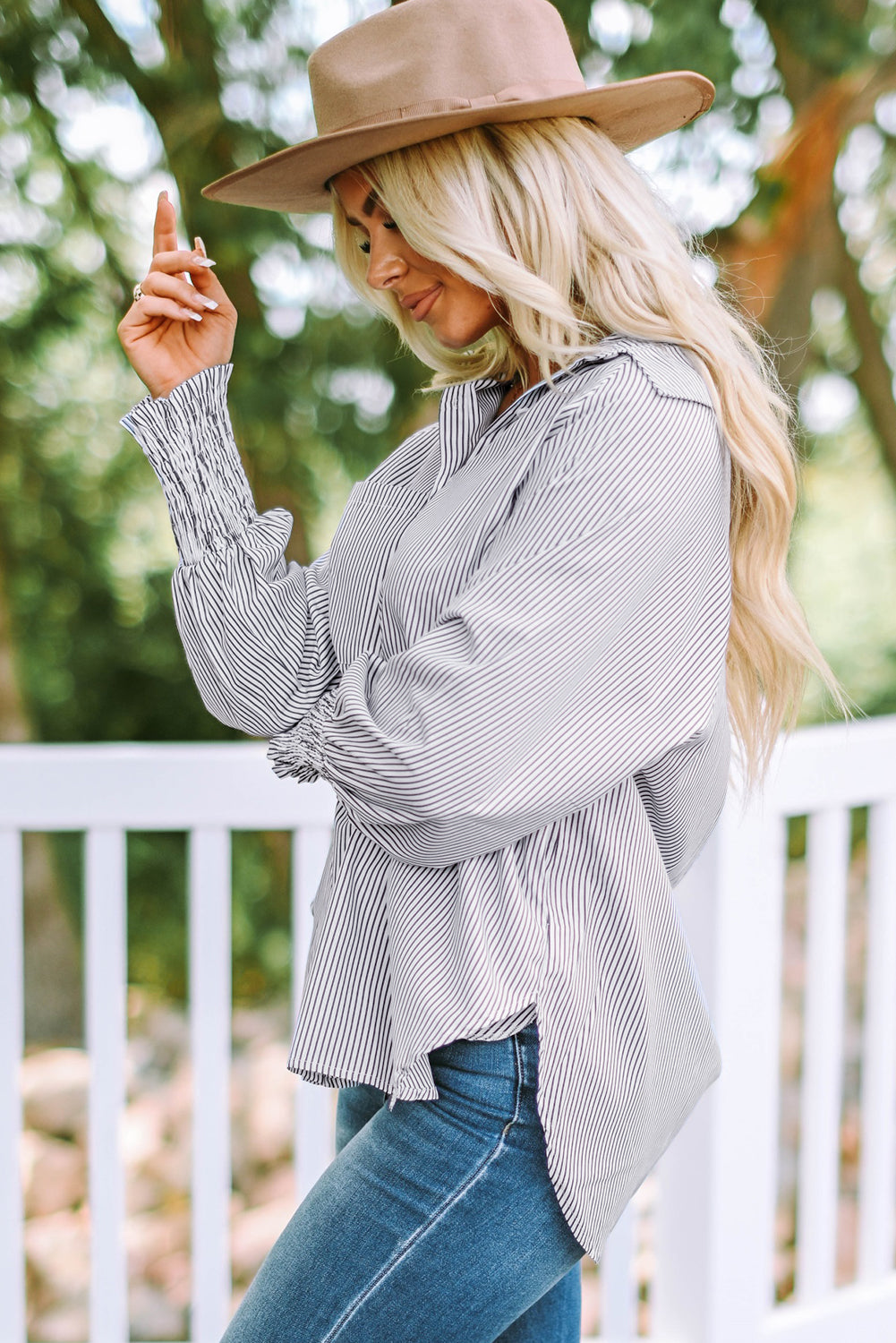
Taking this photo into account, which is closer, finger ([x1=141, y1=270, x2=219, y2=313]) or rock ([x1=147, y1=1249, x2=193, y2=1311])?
finger ([x1=141, y1=270, x2=219, y2=313])

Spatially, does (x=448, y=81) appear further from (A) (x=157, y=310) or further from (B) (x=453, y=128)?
(A) (x=157, y=310)

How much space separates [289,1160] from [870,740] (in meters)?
2.49

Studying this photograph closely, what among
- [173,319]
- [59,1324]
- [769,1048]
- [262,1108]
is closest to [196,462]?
[173,319]

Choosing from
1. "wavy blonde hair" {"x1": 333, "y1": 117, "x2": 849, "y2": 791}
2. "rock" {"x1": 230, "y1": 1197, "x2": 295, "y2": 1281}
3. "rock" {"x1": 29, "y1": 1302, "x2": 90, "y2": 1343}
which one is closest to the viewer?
"wavy blonde hair" {"x1": 333, "y1": 117, "x2": 849, "y2": 791}

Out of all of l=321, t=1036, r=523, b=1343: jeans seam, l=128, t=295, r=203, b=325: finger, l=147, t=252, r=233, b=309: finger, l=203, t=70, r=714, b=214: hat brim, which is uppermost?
l=203, t=70, r=714, b=214: hat brim

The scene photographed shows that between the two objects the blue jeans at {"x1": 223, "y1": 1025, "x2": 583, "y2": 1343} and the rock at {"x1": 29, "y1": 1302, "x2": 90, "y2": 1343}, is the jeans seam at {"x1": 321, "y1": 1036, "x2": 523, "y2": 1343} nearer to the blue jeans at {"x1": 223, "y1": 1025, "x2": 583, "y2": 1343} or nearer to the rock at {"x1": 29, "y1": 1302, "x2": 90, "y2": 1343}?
the blue jeans at {"x1": 223, "y1": 1025, "x2": 583, "y2": 1343}

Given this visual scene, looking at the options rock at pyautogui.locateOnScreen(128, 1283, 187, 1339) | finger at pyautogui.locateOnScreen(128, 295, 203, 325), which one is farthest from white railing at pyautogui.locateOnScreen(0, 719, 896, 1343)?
rock at pyautogui.locateOnScreen(128, 1283, 187, 1339)

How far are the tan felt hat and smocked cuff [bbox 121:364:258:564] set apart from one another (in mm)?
232

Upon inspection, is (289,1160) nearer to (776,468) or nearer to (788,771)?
(788,771)

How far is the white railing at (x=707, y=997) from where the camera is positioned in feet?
4.90

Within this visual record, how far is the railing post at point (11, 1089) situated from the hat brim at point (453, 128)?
87 centimetres

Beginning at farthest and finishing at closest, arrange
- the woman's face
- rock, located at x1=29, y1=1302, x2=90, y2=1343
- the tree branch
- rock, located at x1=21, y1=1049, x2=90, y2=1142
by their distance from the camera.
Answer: the tree branch → rock, located at x1=21, y1=1049, x2=90, y2=1142 → rock, located at x1=29, y1=1302, x2=90, y2=1343 → the woman's face

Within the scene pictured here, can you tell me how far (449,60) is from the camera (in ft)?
3.11

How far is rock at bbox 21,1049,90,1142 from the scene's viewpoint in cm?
332
